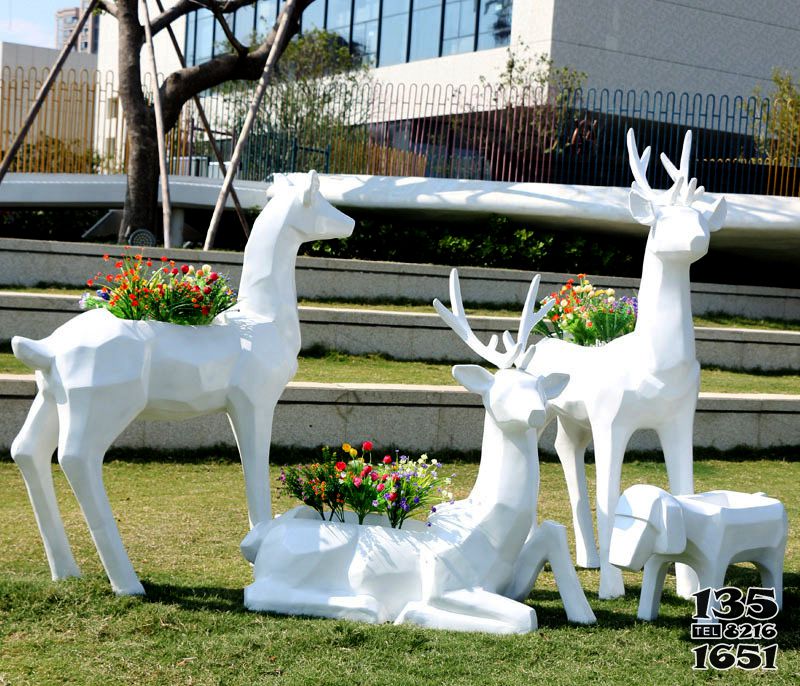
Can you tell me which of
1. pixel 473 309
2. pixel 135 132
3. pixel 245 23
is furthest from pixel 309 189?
pixel 245 23

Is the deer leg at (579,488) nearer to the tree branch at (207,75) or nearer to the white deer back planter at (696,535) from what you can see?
the white deer back planter at (696,535)

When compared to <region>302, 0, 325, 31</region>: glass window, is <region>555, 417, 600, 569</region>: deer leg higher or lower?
lower

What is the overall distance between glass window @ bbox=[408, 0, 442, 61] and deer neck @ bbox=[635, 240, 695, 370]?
21.0m

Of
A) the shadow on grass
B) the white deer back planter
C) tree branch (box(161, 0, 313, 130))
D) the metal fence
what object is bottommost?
the shadow on grass

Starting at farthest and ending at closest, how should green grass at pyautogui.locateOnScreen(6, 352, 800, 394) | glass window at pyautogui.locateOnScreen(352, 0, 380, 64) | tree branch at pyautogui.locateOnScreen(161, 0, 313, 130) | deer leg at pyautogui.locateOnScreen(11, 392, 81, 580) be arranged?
glass window at pyautogui.locateOnScreen(352, 0, 380, 64) < tree branch at pyautogui.locateOnScreen(161, 0, 313, 130) < green grass at pyautogui.locateOnScreen(6, 352, 800, 394) < deer leg at pyautogui.locateOnScreen(11, 392, 81, 580)

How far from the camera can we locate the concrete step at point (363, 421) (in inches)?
332

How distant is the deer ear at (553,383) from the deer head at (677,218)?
111 cm

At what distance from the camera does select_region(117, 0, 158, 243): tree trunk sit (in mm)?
15305

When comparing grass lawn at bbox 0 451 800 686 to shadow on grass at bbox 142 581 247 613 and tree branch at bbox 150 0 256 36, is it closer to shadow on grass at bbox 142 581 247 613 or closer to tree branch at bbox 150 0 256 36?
shadow on grass at bbox 142 581 247 613

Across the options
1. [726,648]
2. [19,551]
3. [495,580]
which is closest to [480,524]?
[495,580]

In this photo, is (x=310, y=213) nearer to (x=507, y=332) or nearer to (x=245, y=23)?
(x=507, y=332)

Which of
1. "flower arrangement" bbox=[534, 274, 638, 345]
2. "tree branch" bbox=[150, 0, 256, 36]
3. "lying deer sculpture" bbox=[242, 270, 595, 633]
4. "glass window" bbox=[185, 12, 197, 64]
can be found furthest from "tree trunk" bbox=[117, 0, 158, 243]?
"glass window" bbox=[185, 12, 197, 64]

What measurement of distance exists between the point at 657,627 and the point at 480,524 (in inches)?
40.5

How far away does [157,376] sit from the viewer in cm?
531
